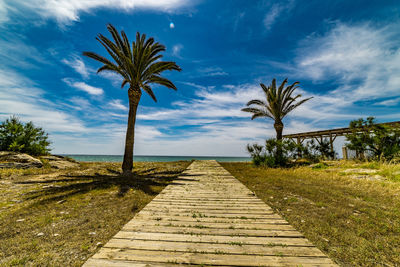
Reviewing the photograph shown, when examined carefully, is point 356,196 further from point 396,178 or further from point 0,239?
point 0,239

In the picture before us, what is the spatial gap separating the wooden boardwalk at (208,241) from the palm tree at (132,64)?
7108 millimetres

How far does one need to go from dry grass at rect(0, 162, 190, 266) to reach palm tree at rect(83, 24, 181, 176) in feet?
13.7

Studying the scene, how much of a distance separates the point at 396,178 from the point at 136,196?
10031mm

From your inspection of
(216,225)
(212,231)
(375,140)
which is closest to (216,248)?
(212,231)

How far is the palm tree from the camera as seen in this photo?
954 cm

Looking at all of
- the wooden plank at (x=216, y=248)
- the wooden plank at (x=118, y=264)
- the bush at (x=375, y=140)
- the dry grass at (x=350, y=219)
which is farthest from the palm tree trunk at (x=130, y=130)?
the bush at (x=375, y=140)

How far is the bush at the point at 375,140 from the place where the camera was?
32.2 feet

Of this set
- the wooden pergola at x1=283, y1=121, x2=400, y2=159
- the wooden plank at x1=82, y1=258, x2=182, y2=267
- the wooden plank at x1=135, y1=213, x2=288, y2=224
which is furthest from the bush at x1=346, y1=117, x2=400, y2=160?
the wooden plank at x1=82, y1=258, x2=182, y2=267

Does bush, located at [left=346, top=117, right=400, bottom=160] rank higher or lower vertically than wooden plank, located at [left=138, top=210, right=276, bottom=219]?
higher

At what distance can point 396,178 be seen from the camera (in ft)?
21.6

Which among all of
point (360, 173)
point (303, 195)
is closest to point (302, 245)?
point (303, 195)

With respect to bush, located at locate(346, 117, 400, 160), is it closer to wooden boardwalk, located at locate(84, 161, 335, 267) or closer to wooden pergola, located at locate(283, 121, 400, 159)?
wooden pergola, located at locate(283, 121, 400, 159)

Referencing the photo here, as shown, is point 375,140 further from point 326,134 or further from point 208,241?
point 208,241

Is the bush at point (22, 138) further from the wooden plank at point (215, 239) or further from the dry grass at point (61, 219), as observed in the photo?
the wooden plank at point (215, 239)
